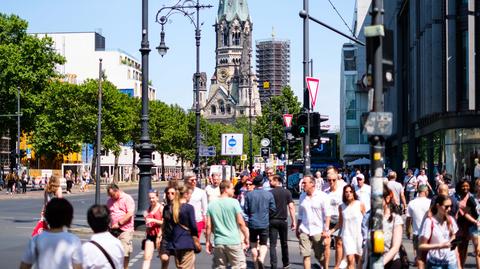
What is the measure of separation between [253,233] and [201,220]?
1375 millimetres

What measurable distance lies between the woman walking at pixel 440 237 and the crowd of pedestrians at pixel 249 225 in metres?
0.01

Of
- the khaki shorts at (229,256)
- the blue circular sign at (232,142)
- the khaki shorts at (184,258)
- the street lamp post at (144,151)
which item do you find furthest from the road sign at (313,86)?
the blue circular sign at (232,142)

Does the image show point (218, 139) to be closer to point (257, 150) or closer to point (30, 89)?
point (257, 150)

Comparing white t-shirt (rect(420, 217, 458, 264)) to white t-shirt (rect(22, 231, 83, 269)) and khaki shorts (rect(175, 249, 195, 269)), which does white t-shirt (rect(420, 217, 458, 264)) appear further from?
white t-shirt (rect(22, 231, 83, 269))

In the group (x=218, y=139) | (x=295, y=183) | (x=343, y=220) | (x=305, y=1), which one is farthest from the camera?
(x=218, y=139)

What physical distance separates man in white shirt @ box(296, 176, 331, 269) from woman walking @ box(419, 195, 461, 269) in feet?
13.5

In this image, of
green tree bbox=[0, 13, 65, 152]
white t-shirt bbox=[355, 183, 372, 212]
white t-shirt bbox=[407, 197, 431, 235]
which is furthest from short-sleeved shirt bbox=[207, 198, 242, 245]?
green tree bbox=[0, 13, 65, 152]

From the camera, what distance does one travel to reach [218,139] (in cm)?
16175

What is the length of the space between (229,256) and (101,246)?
468 centimetres

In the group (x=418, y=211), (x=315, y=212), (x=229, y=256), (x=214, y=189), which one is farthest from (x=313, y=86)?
(x=229, y=256)

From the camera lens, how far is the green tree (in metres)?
74.5

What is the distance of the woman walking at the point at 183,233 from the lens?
38.5ft

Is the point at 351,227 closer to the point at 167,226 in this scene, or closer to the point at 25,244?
the point at 167,226

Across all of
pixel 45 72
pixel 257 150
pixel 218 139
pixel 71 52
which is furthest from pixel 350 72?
pixel 257 150
